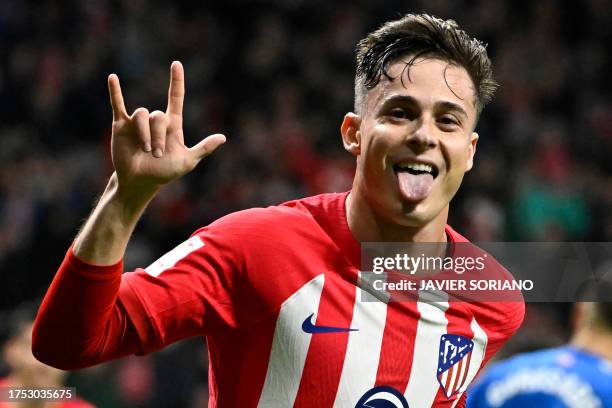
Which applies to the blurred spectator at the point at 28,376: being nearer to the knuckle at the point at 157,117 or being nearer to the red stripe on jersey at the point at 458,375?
the red stripe on jersey at the point at 458,375

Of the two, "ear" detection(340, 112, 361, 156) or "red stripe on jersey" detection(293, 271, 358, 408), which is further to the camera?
"ear" detection(340, 112, 361, 156)

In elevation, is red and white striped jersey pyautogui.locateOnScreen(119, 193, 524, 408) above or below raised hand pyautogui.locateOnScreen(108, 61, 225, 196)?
below

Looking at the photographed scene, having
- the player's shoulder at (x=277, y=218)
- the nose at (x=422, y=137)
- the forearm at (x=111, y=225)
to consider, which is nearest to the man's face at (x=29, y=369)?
the player's shoulder at (x=277, y=218)

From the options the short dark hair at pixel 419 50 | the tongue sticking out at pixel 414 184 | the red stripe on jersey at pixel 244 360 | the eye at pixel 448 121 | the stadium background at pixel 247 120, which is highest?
the stadium background at pixel 247 120

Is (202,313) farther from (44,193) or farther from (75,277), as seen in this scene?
(44,193)

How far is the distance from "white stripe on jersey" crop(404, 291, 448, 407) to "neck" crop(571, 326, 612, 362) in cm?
106

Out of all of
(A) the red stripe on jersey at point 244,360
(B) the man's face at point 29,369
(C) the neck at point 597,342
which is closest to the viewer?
(A) the red stripe on jersey at point 244,360

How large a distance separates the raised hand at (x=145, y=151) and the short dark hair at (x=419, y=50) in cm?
81

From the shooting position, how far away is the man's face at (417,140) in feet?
8.78

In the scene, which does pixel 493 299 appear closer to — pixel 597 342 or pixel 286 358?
pixel 286 358

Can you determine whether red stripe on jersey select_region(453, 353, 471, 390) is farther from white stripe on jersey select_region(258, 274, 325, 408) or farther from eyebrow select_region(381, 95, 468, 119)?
eyebrow select_region(381, 95, 468, 119)

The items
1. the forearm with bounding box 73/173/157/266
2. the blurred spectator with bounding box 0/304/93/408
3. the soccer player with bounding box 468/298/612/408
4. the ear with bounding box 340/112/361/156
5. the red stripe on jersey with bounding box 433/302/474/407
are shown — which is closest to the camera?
the forearm with bounding box 73/173/157/266

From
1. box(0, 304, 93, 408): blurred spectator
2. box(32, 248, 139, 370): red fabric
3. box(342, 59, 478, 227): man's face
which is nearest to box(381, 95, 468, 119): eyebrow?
box(342, 59, 478, 227): man's face

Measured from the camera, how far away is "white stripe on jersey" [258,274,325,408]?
8.38 feet
